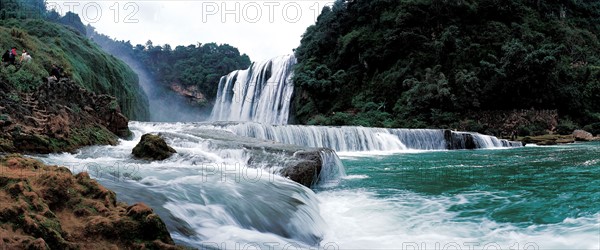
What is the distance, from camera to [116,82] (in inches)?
1058

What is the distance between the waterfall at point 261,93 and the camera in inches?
1532

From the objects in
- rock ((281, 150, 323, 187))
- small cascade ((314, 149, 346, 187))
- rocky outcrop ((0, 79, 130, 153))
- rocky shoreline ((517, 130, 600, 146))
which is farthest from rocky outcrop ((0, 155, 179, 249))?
rocky shoreline ((517, 130, 600, 146))

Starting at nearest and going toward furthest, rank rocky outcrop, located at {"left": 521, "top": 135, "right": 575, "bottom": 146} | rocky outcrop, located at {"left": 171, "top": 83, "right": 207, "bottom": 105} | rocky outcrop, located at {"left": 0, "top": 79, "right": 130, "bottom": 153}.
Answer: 1. rocky outcrop, located at {"left": 0, "top": 79, "right": 130, "bottom": 153}
2. rocky outcrop, located at {"left": 521, "top": 135, "right": 575, "bottom": 146}
3. rocky outcrop, located at {"left": 171, "top": 83, "right": 207, "bottom": 105}

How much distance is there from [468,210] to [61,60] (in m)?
17.7

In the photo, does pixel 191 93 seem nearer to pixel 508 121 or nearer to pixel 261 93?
pixel 261 93

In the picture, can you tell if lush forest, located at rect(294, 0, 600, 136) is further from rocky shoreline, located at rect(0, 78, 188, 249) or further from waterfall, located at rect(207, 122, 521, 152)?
rocky shoreline, located at rect(0, 78, 188, 249)

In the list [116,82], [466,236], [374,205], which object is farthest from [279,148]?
[116,82]

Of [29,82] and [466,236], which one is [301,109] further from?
[466,236]

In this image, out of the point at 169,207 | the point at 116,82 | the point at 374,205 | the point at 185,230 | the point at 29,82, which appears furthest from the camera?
the point at 116,82

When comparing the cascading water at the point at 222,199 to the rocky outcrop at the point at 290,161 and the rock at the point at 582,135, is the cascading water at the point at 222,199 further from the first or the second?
the rock at the point at 582,135

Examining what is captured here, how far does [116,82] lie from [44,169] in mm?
24358

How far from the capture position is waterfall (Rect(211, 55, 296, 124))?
38.9 metres

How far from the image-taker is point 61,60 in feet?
59.6

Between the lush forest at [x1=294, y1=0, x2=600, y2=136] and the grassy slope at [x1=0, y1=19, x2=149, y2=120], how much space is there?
13845 mm
